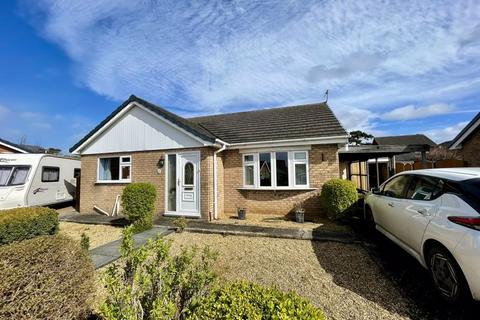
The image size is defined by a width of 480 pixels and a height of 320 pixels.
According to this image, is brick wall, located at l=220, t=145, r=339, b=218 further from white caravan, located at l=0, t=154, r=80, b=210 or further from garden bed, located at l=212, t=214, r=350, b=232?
white caravan, located at l=0, t=154, r=80, b=210

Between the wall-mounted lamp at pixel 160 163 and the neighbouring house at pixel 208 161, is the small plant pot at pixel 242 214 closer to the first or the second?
the neighbouring house at pixel 208 161

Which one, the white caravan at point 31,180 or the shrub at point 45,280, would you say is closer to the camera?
the shrub at point 45,280

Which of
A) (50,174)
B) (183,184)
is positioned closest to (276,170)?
(183,184)

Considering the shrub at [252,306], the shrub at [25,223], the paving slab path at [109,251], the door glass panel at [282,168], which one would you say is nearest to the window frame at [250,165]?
the door glass panel at [282,168]

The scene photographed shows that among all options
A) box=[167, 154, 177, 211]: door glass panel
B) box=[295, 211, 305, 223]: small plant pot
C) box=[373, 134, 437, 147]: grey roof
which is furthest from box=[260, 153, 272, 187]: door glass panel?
box=[373, 134, 437, 147]: grey roof

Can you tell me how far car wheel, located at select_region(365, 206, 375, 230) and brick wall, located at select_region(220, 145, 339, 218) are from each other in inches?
81.4

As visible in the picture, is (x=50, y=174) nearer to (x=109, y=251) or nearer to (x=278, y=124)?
(x=109, y=251)

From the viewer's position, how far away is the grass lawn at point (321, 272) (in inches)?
138

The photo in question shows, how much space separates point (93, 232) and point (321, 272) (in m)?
7.56

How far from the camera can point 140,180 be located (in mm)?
10445

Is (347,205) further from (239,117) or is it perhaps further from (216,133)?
(239,117)

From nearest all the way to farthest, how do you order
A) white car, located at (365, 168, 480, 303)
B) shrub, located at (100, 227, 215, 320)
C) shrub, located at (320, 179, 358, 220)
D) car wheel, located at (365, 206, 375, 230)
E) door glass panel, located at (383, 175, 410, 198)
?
1. shrub, located at (100, 227, 215, 320)
2. white car, located at (365, 168, 480, 303)
3. door glass panel, located at (383, 175, 410, 198)
4. car wheel, located at (365, 206, 375, 230)
5. shrub, located at (320, 179, 358, 220)

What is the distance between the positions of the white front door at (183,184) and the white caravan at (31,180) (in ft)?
20.9

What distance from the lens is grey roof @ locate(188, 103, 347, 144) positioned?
32.7 feet
